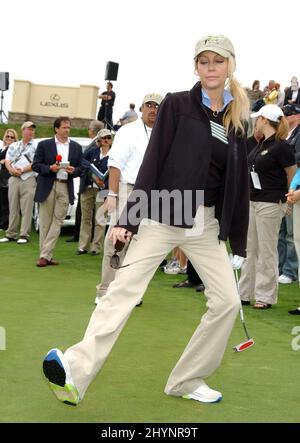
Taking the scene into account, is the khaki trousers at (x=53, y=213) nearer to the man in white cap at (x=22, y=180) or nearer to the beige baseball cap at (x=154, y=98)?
the man in white cap at (x=22, y=180)

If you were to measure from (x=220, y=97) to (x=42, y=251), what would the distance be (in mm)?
7698

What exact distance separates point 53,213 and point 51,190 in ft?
1.11

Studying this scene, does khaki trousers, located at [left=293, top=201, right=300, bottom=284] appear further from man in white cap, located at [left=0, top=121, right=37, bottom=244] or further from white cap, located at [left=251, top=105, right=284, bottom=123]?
man in white cap, located at [left=0, top=121, right=37, bottom=244]

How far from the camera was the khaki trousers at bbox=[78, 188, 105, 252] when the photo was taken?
47.9ft

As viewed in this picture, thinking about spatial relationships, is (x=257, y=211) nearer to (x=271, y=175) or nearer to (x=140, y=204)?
(x=271, y=175)

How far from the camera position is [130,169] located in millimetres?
9352

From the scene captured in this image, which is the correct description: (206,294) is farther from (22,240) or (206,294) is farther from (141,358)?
(22,240)

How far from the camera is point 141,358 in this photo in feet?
23.7


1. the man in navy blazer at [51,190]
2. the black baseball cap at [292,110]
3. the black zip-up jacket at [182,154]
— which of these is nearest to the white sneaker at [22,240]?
the man in navy blazer at [51,190]

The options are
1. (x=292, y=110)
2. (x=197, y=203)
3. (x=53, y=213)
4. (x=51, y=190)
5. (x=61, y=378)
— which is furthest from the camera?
(x=53, y=213)

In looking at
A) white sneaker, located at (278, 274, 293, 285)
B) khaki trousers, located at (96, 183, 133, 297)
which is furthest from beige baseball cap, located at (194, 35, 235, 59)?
white sneaker, located at (278, 274, 293, 285)

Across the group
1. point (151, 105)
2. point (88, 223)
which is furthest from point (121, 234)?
point (88, 223)

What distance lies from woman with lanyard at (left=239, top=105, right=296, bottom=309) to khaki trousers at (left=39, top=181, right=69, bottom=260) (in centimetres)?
384

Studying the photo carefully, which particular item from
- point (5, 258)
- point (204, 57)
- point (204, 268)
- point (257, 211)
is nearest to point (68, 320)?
point (257, 211)
